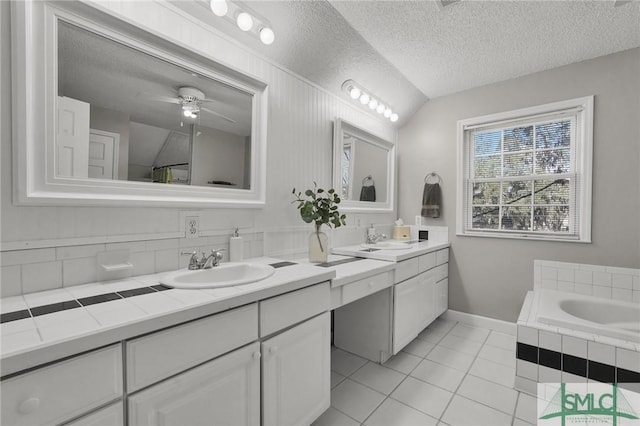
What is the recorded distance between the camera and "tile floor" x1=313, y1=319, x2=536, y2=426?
1.60m

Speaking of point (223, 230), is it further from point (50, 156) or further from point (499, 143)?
point (499, 143)

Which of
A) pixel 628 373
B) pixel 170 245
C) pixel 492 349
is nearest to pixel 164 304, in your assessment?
pixel 170 245

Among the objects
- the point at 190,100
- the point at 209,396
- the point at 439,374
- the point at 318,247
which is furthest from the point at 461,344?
the point at 190,100

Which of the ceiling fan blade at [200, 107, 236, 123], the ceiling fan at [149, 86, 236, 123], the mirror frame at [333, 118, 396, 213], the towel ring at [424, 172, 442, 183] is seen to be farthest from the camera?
the towel ring at [424, 172, 442, 183]

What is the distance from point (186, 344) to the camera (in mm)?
917

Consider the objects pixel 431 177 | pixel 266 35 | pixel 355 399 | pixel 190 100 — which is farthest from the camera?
pixel 431 177

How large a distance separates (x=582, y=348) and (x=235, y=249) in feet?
6.95

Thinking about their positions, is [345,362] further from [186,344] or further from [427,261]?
[186,344]

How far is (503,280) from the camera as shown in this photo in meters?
2.70

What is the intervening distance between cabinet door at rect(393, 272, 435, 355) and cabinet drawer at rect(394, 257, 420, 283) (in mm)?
44

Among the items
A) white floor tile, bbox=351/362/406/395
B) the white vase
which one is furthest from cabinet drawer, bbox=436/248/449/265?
the white vase

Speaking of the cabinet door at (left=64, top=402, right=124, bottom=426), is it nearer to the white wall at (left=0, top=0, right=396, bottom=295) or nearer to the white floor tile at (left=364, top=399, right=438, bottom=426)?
the white wall at (left=0, top=0, right=396, bottom=295)

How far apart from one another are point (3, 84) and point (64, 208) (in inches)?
18.2

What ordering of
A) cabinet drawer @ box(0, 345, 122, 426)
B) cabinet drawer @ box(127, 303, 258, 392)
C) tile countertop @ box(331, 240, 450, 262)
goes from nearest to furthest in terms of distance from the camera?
cabinet drawer @ box(0, 345, 122, 426) < cabinet drawer @ box(127, 303, 258, 392) < tile countertop @ box(331, 240, 450, 262)
